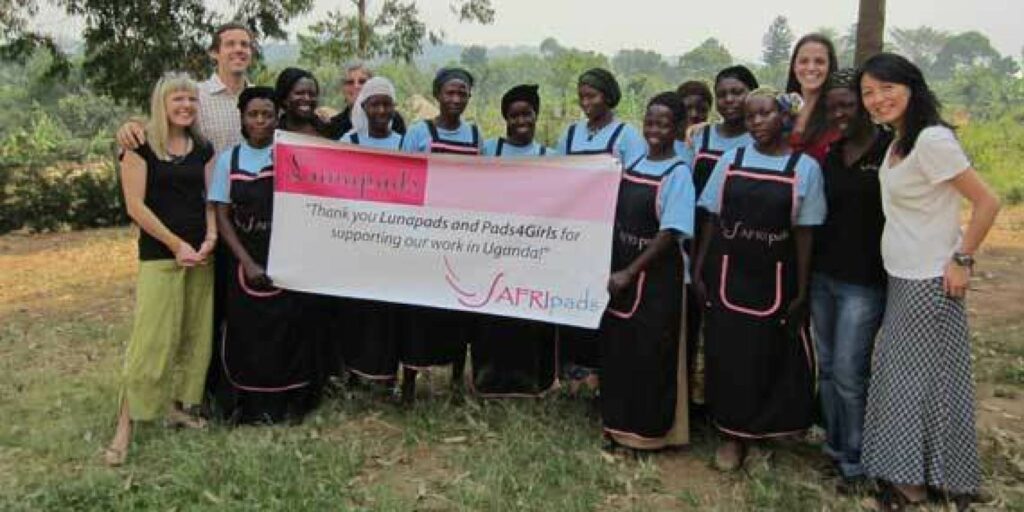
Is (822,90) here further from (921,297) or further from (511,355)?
(511,355)

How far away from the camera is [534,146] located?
4.47 metres

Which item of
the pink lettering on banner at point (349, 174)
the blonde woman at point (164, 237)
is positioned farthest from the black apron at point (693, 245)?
the blonde woman at point (164, 237)

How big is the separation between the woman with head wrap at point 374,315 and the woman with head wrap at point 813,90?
186 centimetres

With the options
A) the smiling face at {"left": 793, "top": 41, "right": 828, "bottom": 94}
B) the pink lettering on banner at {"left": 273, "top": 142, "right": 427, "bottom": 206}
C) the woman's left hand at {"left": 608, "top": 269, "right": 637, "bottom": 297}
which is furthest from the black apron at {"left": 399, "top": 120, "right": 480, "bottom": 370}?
the smiling face at {"left": 793, "top": 41, "right": 828, "bottom": 94}

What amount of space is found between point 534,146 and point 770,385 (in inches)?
61.3

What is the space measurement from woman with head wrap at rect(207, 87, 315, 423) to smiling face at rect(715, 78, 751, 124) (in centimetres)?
205

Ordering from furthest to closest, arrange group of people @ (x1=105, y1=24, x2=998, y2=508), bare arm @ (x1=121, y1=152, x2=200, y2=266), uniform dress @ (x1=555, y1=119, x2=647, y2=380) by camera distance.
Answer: uniform dress @ (x1=555, y1=119, x2=647, y2=380) → bare arm @ (x1=121, y1=152, x2=200, y2=266) → group of people @ (x1=105, y1=24, x2=998, y2=508)

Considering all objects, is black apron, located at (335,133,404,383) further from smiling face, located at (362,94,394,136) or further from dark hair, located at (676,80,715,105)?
dark hair, located at (676,80,715,105)

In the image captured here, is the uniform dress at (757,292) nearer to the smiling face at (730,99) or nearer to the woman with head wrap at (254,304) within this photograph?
the smiling face at (730,99)

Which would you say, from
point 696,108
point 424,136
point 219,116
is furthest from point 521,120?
point 219,116

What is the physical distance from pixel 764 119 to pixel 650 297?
88 centimetres

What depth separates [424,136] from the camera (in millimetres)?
4508

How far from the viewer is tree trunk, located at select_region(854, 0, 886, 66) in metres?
7.85

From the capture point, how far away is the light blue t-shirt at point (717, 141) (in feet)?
13.6
